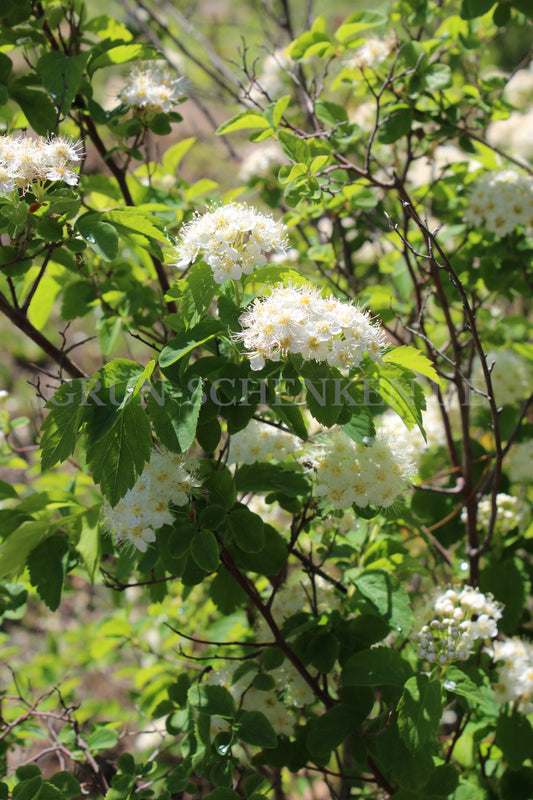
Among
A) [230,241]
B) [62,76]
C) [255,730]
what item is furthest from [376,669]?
[62,76]

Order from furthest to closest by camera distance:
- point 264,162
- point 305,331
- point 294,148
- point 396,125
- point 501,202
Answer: point 264,162
point 501,202
point 396,125
point 294,148
point 305,331

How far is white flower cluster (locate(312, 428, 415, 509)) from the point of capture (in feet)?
4.52

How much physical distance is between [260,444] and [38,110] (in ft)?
3.08

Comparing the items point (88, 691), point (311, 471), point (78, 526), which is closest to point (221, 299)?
point (311, 471)

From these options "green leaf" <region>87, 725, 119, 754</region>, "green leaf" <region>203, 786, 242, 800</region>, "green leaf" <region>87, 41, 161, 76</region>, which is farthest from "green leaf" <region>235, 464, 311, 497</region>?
"green leaf" <region>87, 41, 161, 76</region>

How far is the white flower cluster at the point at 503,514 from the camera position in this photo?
186cm

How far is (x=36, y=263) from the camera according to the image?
5.78 feet

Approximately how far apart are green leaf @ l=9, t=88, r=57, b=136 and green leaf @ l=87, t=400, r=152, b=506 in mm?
850

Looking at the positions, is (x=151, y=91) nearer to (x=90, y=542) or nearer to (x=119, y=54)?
(x=119, y=54)

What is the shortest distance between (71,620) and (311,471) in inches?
123

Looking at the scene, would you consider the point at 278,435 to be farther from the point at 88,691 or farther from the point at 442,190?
the point at 88,691

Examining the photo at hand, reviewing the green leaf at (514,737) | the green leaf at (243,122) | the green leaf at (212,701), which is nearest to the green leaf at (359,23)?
the green leaf at (243,122)

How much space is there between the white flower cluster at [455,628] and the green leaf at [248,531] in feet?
1.26

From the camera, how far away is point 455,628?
1.38 m
